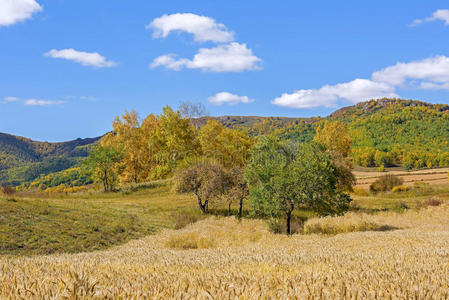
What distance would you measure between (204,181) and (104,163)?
28155 millimetres

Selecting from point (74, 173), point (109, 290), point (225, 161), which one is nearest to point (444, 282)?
point (109, 290)

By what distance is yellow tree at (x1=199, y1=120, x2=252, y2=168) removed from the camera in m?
59.8

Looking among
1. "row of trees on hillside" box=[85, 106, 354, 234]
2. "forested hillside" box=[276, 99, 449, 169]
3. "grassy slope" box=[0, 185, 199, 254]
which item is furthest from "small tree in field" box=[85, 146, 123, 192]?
"forested hillside" box=[276, 99, 449, 169]

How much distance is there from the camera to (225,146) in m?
60.3

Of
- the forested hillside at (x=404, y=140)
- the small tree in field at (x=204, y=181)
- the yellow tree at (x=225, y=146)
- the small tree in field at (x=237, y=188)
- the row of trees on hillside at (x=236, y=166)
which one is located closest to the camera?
the row of trees on hillside at (x=236, y=166)

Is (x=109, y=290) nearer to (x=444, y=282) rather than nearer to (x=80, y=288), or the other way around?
(x=80, y=288)

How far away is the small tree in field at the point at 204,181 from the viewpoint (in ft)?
111

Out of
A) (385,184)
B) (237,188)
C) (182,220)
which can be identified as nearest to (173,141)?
(237,188)

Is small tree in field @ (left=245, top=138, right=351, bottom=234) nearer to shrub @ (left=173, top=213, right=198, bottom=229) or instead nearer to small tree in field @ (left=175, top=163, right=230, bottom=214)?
small tree in field @ (left=175, top=163, right=230, bottom=214)

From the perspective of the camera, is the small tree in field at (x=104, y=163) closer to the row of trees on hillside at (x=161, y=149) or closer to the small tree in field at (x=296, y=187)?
the row of trees on hillside at (x=161, y=149)

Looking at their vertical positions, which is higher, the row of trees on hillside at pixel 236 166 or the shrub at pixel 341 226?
the row of trees on hillside at pixel 236 166

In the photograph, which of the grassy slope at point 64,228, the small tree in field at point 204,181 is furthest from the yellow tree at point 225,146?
the grassy slope at point 64,228

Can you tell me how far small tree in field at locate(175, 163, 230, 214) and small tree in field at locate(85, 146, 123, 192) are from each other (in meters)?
24.0

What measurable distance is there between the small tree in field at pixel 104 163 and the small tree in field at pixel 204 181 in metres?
Answer: 24.0
